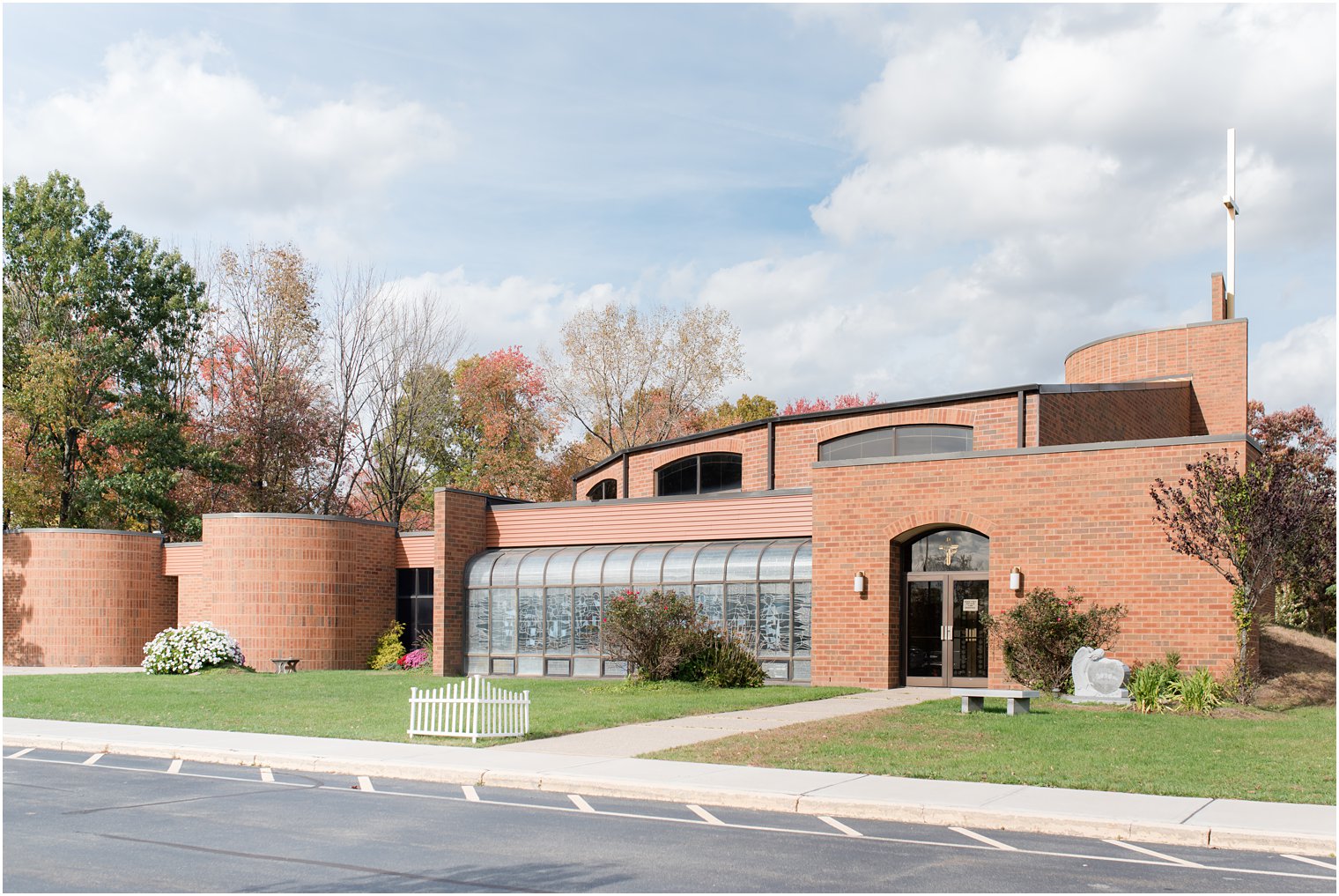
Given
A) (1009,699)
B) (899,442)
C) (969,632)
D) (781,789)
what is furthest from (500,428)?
(781,789)

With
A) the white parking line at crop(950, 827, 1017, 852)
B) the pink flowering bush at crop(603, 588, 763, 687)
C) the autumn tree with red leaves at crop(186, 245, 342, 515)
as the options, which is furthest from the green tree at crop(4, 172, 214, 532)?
the white parking line at crop(950, 827, 1017, 852)

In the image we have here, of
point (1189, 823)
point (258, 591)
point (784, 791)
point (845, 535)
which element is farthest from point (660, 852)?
point (258, 591)

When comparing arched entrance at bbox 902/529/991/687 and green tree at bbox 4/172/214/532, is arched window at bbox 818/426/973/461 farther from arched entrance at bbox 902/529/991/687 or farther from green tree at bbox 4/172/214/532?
green tree at bbox 4/172/214/532

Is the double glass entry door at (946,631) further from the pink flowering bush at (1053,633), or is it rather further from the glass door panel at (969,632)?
the pink flowering bush at (1053,633)

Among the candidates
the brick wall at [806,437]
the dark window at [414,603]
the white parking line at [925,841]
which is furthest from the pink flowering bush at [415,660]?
the white parking line at [925,841]

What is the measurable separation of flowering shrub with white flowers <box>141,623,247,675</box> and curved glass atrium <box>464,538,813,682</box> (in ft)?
19.5

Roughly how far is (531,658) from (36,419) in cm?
2339

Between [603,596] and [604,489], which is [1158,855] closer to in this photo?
[603,596]

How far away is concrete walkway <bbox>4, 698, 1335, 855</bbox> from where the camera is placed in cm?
1050

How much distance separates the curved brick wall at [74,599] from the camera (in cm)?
3488

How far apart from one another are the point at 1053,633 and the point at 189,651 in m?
20.2

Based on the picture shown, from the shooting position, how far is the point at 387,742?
52.9 feet

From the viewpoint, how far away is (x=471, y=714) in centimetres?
1664

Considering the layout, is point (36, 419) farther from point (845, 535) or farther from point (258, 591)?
point (845, 535)
